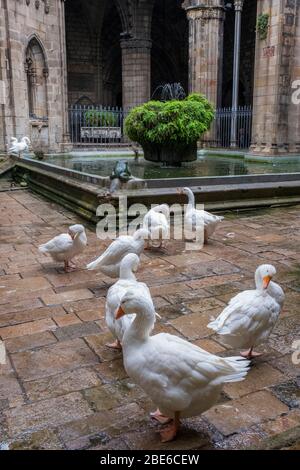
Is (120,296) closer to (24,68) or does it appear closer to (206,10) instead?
(24,68)

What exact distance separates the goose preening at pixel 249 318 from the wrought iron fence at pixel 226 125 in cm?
1388

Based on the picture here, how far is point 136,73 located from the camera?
2000 centimetres

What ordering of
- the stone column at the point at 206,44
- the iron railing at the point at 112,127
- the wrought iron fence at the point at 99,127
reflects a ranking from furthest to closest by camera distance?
the wrought iron fence at the point at 99,127, the iron railing at the point at 112,127, the stone column at the point at 206,44

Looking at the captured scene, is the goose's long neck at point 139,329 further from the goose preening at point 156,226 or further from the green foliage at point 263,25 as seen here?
the green foliage at point 263,25

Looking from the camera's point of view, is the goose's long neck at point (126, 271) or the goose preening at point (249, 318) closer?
the goose preening at point (249, 318)

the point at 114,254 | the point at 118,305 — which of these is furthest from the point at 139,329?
the point at 114,254

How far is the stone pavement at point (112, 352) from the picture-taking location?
89.8 inches

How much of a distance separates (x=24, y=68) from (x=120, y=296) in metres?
12.7

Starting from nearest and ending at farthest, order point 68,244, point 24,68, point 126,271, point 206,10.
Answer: point 126,271 → point 68,244 → point 24,68 → point 206,10

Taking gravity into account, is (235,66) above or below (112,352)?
above

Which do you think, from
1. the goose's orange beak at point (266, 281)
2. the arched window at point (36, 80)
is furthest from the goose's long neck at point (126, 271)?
the arched window at point (36, 80)

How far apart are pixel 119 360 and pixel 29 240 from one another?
340 centimetres

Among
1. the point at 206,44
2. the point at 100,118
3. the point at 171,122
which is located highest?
the point at 206,44

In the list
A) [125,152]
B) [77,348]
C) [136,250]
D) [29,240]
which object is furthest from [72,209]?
[125,152]
